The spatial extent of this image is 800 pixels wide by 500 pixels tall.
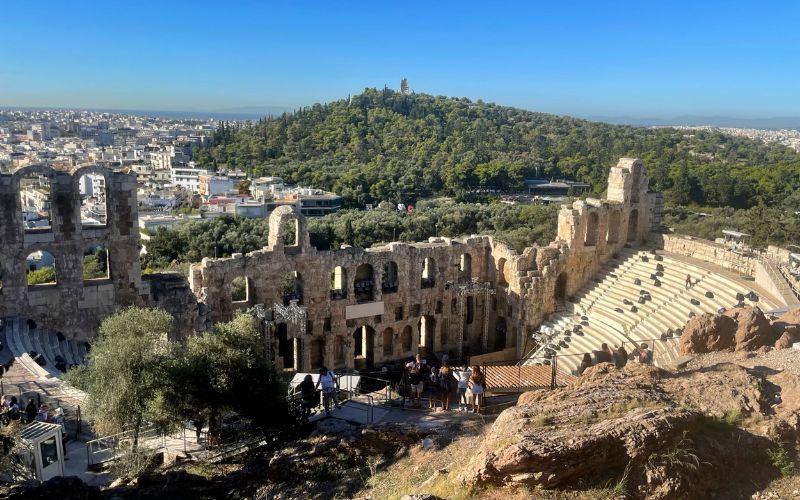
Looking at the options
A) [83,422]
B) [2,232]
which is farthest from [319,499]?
[2,232]

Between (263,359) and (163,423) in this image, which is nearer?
(163,423)

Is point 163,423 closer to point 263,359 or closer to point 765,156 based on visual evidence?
point 263,359

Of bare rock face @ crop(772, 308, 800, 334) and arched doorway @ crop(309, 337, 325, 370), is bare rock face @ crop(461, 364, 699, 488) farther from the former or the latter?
arched doorway @ crop(309, 337, 325, 370)

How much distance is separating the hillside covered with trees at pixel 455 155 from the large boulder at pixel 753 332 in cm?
4253

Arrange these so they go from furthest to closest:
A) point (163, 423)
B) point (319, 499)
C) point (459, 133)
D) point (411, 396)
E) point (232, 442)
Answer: point (459, 133) < point (411, 396) < point (232, 442) < point (163, 423) < point (319, 499)

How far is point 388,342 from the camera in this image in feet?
102

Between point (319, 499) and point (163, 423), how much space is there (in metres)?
4.53

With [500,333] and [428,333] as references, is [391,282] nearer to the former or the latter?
[428,333]

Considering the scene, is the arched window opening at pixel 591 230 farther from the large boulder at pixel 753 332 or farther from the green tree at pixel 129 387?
the green tree at pixel 129 387

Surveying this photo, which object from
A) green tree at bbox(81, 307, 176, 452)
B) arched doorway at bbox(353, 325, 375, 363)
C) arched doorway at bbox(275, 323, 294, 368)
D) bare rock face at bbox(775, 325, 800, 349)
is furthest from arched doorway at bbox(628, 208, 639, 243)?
green tree at bbox(81, 307, 176, 452)

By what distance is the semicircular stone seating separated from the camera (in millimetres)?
25703

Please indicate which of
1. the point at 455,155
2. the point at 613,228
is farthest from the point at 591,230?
the point at 455,155

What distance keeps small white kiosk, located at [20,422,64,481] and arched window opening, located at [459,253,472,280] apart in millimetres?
21743

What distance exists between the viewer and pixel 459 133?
4845 inches
